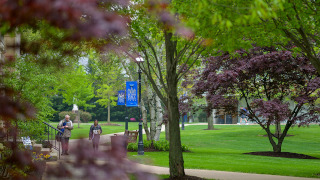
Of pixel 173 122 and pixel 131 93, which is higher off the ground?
pixel 131 93

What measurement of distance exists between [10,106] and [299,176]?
38.0 feet

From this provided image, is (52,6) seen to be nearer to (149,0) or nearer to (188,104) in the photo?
(149,0)

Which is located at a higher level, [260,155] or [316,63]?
[316,63]

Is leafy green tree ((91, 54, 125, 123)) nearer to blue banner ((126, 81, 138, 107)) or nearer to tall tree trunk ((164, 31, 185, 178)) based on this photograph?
blue banner ((126, 81, 138, 107))

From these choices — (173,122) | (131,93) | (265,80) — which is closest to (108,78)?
(131,93)

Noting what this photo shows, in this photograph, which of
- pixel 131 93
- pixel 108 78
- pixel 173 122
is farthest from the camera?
pixel 108 78

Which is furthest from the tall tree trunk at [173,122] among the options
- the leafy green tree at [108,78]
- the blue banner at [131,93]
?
the blue banner at [131,93]

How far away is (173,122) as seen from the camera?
35.0 ft

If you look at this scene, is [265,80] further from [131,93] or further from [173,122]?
[173,122]

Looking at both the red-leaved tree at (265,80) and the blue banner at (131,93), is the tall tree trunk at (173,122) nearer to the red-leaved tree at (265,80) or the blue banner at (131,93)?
the red-leaved tree at (265,80)

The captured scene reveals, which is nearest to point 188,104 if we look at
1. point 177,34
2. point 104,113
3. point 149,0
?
point 177,34

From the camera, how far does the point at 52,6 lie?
2.04 metres

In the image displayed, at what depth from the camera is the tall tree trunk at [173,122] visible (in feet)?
34.6

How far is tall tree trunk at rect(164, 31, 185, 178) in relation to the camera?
1053 centimetres
